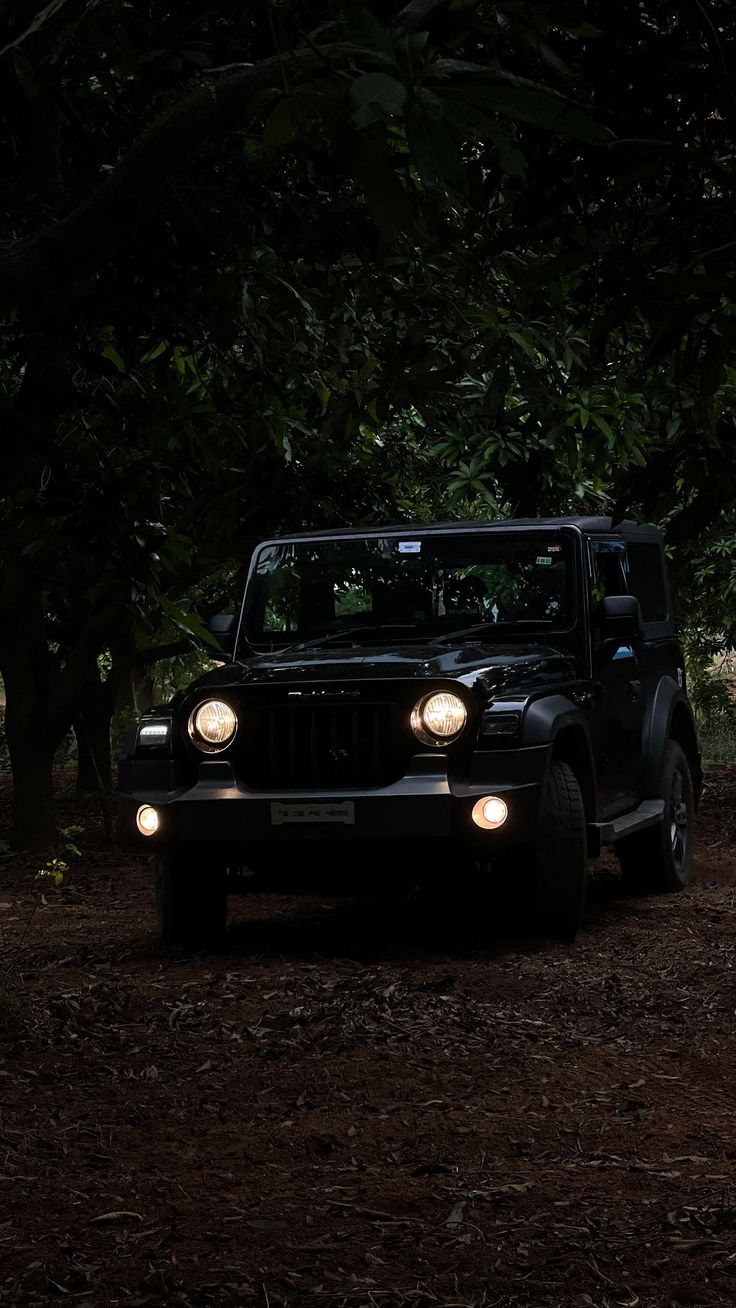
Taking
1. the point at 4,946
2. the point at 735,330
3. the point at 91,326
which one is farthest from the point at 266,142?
the point at 4,946

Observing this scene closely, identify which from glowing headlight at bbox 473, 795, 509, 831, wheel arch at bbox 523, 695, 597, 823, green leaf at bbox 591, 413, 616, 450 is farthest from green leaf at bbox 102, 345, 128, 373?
green leaf at bbox 591, 413, 616, 450

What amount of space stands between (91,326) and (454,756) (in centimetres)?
247

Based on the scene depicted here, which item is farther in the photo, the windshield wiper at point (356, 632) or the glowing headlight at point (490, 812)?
the windshield wiper at point (356, 632)

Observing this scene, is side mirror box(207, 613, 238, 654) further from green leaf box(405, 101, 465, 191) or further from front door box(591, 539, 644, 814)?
green leaf box(405, 101, 465, 191)

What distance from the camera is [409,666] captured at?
7.79 meters

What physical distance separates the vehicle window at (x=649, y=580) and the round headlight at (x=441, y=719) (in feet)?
7.67

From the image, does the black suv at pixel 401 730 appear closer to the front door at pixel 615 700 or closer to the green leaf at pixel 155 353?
the front door at pixel 615 700

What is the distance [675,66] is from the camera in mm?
4605

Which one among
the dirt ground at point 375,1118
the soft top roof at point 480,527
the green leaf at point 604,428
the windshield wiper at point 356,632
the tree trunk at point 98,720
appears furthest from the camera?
the tree trunk at point 98,720

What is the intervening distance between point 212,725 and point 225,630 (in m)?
1.12

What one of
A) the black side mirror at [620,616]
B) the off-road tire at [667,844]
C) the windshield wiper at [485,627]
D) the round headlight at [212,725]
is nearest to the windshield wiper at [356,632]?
the windshield wiper at [485,627]

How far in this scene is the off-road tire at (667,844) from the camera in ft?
32.0

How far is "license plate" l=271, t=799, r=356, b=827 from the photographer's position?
7.59 meters

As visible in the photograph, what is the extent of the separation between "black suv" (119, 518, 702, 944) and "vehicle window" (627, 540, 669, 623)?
22.9 inches
